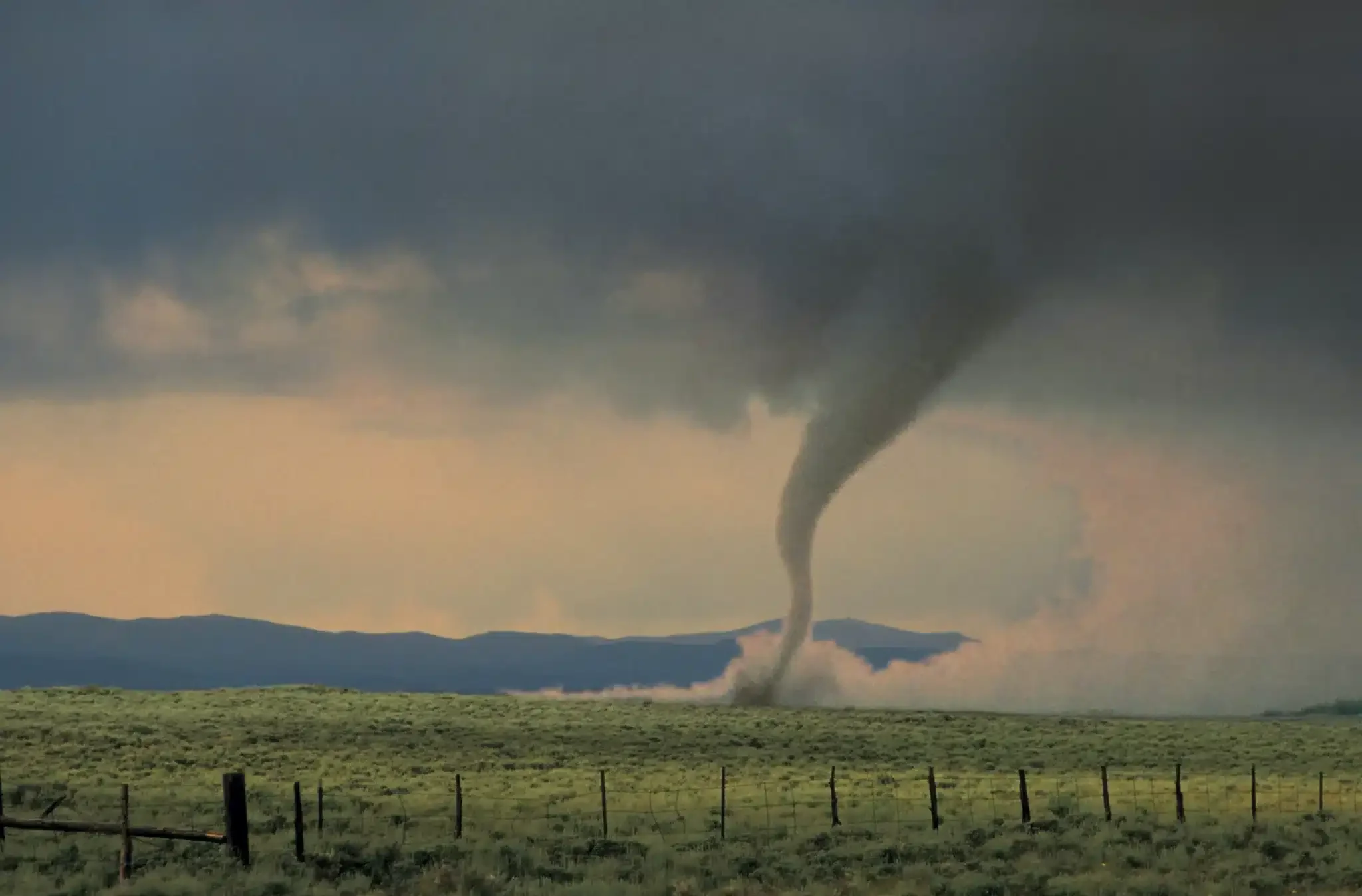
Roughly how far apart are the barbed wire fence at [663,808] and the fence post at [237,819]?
5.36 feet

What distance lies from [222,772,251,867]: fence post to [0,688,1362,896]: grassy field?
1.43ft

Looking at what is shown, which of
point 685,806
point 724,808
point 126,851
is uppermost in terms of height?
point 126,851

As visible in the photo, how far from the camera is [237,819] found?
2598 cm

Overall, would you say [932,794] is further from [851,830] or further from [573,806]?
[573,806]

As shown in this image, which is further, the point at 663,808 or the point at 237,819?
the point at 663,808

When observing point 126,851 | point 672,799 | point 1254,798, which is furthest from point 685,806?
point 126,851

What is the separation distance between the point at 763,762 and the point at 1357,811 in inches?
1106

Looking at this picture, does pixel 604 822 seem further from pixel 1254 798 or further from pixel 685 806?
pixel 1254 798

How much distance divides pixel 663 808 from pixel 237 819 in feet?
66.2

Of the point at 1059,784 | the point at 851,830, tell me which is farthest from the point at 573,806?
the point at 1059,784

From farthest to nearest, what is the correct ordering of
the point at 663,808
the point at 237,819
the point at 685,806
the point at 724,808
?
the point at 685,806 < the point at 663,808 < the point at 724,808 < the point at 237,819

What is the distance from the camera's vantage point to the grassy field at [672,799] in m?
27.5

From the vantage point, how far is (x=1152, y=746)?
3095 inches

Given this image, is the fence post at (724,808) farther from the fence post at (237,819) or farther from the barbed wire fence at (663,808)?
the fence post at (237,819)
